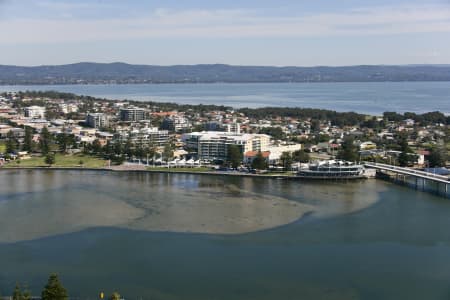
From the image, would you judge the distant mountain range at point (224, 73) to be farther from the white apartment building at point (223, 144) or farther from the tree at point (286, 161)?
the tree at point (286, 161)

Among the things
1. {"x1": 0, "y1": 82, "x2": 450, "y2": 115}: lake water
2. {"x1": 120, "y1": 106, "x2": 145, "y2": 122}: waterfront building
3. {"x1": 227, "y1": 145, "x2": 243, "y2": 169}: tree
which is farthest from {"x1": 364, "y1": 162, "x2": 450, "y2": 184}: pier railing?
{"x1": 0, "y1": 82, "x2": 450, "y2": 115}: lake water

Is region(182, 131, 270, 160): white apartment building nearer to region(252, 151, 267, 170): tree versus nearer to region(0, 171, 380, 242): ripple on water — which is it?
region(252, 151, 267, 170): tree

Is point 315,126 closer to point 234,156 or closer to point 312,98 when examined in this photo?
point 234,156

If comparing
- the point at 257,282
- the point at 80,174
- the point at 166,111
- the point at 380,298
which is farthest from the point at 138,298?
the point at 166,111

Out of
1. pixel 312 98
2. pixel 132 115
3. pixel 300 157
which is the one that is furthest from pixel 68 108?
pixel 312 98

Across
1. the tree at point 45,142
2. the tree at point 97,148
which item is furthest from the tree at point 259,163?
the tree at point 45,142

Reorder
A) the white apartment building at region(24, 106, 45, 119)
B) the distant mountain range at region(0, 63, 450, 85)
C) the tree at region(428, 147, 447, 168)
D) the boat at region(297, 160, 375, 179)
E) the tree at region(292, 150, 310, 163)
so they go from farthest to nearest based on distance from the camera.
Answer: the distant mountain range at region(0, 63, 450, 85), the white apartment building at region(24, 106, 45, 119), the tree at region(292, 150, 310, 163), the tree at region(428, 147, 447, 168), the boat at region(297, 160, 375, 179)
